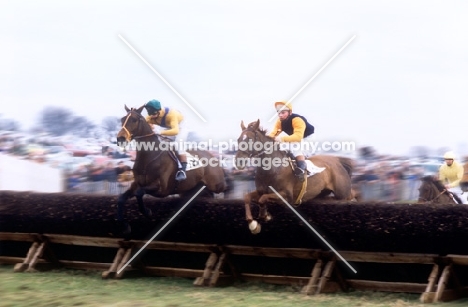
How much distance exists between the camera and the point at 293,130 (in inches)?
419

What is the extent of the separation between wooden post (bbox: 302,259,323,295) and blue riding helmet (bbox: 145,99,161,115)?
3646 millimetres

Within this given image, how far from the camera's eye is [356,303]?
8.95 metres

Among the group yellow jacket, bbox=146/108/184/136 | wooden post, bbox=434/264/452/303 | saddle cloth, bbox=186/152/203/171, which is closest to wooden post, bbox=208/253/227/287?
saddle cloth, bbox=186/152/203/171

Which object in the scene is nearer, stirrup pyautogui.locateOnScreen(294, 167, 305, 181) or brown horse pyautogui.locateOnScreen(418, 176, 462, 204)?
stirrup pyautogui.locateOnScreen(294, 167, 305, 181)

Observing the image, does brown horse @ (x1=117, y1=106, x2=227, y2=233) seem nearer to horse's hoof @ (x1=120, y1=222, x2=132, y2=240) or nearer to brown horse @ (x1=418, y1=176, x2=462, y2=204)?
horse's hoof @ (x1=120, y1=222, x2=132, y2=240)

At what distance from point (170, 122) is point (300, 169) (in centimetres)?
246

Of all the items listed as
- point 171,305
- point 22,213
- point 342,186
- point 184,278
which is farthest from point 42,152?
point 171,305

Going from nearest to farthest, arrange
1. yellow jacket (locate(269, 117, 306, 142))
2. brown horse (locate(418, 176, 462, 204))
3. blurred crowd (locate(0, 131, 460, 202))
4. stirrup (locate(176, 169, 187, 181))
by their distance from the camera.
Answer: yellow jacket (locate(269, 117, 306, 142))
stirrup (locate(176, 169, 187, 181))
brown horse (locate(418, 176, 462, 204))
blurred crowd (locate(0, 131, 460, 202))

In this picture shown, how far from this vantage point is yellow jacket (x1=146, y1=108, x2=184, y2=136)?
1200cm

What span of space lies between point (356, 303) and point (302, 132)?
257 centimetres

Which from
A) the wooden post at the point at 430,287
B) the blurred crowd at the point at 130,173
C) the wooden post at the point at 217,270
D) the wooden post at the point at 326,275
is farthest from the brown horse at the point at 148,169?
the wooden post at the point at 430,287

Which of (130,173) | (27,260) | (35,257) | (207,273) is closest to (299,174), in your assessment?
(207,273)

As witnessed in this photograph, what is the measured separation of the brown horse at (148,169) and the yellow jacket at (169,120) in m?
0.26

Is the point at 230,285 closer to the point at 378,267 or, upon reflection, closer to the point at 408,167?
the point at 378,267
